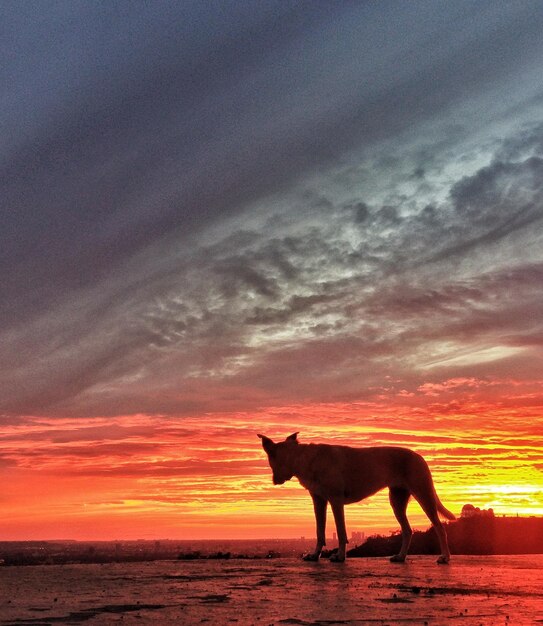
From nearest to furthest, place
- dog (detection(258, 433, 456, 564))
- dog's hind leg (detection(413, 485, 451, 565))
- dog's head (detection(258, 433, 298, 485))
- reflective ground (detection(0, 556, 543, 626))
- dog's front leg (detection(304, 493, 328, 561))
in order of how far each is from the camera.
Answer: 1. reflective ground (detection(0, 556, 543, 626))
2. dog's front leg (detection(304, 493, 328, 561))
3. dog (detection(258, 433, 456, 564))
4. dog's hind leg (detection(413, 485, 451, 565))
5. dog's head (detection(258, 433, 298, 485))

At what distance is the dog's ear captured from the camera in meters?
14.4

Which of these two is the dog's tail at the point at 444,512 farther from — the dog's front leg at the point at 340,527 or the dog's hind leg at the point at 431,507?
the dog's front leg at the point at 340,527

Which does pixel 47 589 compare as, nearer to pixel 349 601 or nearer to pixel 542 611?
pixel 349 601

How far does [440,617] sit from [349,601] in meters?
1.20

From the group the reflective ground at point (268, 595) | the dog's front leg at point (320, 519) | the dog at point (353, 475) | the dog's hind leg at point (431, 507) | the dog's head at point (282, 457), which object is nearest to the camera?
the reflective ground at point (268, 595)

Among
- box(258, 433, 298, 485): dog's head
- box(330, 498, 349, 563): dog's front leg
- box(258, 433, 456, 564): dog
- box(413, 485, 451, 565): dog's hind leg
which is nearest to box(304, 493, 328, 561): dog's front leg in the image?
box(258, 433, 456, 564): dog

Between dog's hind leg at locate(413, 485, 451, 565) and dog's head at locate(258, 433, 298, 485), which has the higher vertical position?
dog's head at locate(258, 433, 298, 485)

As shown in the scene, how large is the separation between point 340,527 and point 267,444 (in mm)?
2234

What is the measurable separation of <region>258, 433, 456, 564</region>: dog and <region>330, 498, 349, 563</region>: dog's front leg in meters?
0.02

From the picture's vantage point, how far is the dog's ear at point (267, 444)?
14358mm

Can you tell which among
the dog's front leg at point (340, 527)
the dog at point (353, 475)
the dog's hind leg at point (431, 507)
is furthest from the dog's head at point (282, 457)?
the dog's hind leg at point (431, 507)

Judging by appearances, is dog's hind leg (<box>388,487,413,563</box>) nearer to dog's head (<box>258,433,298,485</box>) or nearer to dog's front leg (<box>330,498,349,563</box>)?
dog's front leg (<box>330,498,349,563</box>)

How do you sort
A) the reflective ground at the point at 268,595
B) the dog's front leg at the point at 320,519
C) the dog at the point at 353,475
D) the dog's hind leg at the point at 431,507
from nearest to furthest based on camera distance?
the reflective ground at the point at 268,595, the dog's front leg at the point at 320,519, the dog at the point at 353,475, the dog's hind leg at the point at 431,507

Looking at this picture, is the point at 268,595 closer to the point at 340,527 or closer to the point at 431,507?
the point at 340,527
